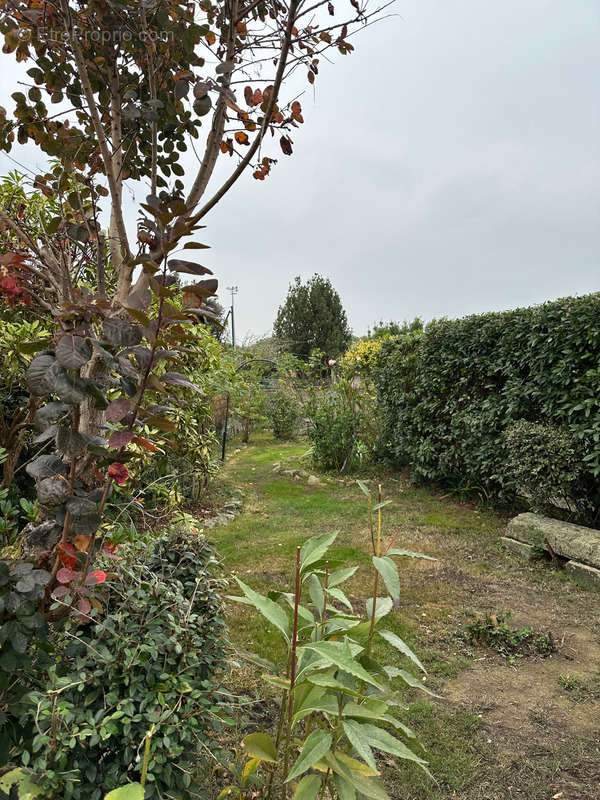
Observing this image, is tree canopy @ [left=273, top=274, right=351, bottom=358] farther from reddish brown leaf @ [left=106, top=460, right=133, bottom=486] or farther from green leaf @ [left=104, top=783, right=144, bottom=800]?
green leaf @ [left=104, top=783, right=144, bottom=800]

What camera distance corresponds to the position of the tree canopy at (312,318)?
23.9m

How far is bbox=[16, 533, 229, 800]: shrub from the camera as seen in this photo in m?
1.10

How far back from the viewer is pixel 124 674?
4.02ft

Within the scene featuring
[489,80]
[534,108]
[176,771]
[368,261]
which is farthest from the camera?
[368,261]

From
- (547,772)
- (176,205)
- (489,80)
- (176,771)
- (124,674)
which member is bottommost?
(547,772)

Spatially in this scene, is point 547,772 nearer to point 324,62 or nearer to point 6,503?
point 6,503

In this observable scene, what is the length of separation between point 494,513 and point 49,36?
5.57 metres

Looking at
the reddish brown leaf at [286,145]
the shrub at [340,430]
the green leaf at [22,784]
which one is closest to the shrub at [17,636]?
the green leaf at [22,784]

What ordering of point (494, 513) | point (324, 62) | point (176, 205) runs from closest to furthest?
1. point (176, 205)
2. point (324, 62)
3. point (494, 513)

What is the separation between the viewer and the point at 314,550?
1.25m

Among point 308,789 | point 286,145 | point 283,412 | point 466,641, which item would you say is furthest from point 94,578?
point 283,412

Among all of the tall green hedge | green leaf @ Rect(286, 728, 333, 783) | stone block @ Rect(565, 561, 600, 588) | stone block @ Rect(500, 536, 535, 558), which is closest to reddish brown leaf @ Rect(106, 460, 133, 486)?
green leaf @ Rect(286, 728, 333, 783)

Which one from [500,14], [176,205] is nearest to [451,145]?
[500,14]

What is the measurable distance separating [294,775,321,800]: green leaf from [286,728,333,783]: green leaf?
0.09m
